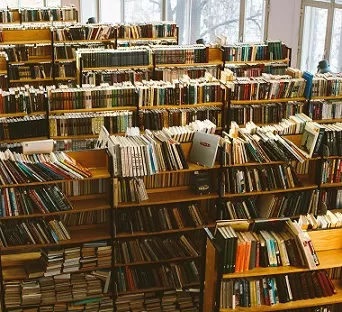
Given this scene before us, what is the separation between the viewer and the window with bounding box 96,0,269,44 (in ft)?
45.8

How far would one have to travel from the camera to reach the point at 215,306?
14.0 ft

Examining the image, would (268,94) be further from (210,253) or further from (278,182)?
(210,253)

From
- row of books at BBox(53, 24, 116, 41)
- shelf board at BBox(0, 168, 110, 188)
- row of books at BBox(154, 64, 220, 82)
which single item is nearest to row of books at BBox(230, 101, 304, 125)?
row of books at BBox(154, 64, 220, 82)

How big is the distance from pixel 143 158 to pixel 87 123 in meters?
2.36

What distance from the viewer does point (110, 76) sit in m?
8.97

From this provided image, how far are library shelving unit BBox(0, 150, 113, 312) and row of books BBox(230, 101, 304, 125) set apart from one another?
10.6 ft

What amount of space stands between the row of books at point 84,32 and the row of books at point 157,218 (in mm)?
5654

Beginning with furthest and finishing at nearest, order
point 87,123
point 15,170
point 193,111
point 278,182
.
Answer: point 193,111 → point 87,123 → point 278,182 → point 15,170

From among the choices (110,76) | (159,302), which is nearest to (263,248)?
(159,302)

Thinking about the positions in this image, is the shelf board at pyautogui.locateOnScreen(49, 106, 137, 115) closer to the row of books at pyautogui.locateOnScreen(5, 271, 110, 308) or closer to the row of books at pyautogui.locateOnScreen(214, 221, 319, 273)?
the row of books at pyautogui.locateOnScreen(5, 271, 110, 308)

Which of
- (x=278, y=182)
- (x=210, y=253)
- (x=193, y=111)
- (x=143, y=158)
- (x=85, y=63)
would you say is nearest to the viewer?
(x=210, y=253)

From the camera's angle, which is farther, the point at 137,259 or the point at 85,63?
the point at 85,63

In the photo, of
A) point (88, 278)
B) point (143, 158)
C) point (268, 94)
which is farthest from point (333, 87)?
point (88, 278)

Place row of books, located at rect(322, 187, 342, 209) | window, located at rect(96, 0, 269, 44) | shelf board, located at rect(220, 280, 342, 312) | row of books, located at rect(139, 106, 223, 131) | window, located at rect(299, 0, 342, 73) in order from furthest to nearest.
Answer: window, located at rect(96, 0, 269, 44), window, located at rect(299, 0, 342, 73), row of books, located at rect(139, 106, 223, 131), row of books, located at rect(322, 187, 342, 209), shelf board, located at rect(220, 280, 342, 312)
